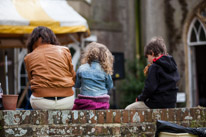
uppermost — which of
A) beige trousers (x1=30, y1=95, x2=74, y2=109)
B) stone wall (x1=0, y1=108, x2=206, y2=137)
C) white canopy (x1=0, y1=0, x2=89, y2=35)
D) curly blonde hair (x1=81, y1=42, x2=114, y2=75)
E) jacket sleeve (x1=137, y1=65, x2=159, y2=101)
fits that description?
white canopy (x1=0, y1=0, x2=89, y2=35)

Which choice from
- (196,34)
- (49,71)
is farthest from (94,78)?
(196,34)

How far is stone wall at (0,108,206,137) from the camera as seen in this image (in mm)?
3799

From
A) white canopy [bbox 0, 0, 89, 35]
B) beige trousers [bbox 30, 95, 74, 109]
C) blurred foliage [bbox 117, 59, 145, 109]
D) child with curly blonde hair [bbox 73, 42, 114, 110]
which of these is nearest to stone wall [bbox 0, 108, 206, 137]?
beige trousers [bbox 30, 95, 74, 109]

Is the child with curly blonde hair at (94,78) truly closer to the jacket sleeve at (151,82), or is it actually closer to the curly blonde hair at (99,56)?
the curly blonde hair at (99,56)

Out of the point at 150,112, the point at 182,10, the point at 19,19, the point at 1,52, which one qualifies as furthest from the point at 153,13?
the point at 150,112

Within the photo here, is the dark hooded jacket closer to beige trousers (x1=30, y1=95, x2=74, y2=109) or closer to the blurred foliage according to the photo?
beige trousers (x1=30, y1=95, x2=74, y2=109)

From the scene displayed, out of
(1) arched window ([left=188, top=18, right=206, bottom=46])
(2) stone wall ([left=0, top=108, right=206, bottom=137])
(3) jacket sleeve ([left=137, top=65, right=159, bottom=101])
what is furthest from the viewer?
(1) arched window ([left=188, top=18, right=206, bottom=46])

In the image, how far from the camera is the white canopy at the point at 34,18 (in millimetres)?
6488

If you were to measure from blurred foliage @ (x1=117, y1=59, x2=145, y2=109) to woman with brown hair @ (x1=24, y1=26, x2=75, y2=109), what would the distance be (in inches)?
276

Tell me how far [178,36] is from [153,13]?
115cm

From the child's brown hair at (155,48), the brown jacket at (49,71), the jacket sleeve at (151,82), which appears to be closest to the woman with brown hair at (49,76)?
the brown jacket at (49,71)

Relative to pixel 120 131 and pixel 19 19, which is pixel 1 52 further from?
pixel 120 131

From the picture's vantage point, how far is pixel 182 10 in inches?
436

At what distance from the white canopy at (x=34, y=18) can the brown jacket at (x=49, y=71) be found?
2196 mm
